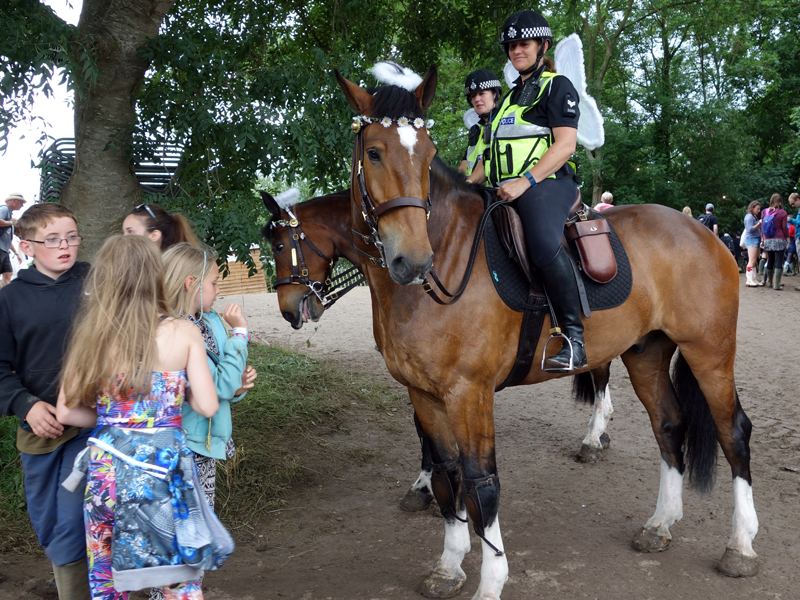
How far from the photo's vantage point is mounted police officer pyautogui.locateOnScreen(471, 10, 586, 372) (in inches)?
125

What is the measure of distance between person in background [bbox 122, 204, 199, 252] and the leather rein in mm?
861

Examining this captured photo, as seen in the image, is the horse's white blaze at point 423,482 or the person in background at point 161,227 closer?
the person in background at point 161,227

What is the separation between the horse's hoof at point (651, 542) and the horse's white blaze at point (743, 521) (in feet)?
1.21

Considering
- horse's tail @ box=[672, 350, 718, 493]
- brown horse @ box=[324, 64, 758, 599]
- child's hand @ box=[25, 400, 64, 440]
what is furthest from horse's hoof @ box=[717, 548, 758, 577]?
child's hand @ box=[25, 400, 64, 440]

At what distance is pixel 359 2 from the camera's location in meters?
5.49

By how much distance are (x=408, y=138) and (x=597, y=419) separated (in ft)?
12.6

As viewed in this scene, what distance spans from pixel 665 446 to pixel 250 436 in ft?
11.1

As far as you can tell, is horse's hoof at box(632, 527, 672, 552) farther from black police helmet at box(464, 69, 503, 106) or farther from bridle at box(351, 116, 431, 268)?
black police helmet at box(464, 69, 503, 106)

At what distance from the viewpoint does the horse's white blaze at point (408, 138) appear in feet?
8.92

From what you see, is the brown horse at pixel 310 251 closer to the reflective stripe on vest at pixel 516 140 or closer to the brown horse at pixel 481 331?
the brown horse at pixel 481 331

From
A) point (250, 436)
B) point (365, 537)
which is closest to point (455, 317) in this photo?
point (365, 537)

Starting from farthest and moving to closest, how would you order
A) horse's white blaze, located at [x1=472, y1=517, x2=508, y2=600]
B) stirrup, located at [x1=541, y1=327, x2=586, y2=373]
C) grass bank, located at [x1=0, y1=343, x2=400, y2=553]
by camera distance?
grass bank, located at [x1=0, y1=343, x2=400, y2=553] → stirrup, located at [x1=541, y1=327, x2=586, y2=373] → horse's white blaze, located at [x1=472, y1=517, x2=508, y2=600]

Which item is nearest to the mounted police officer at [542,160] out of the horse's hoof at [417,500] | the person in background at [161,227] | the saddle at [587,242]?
the saddle at [587,242]

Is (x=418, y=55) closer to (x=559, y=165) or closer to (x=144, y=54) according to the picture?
(x=144, y=54)
